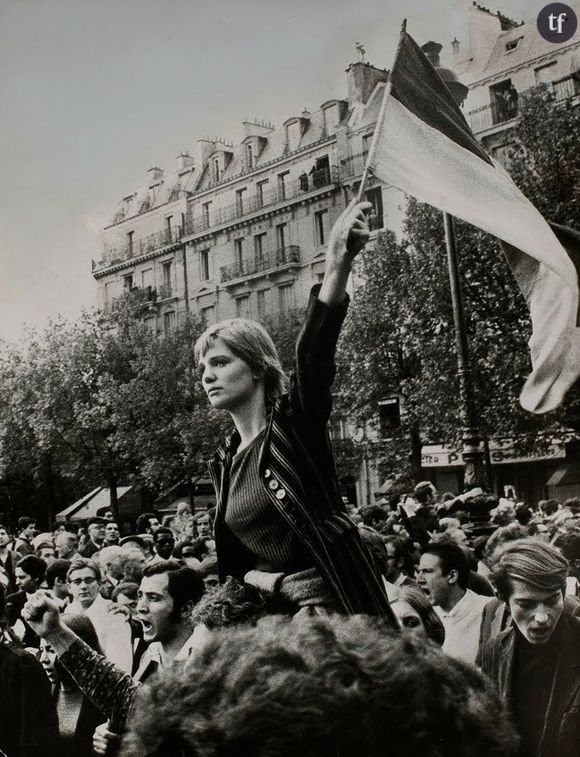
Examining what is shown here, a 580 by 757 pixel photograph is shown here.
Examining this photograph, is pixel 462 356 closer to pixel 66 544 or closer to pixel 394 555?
pixel 394 555

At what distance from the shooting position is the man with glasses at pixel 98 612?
9.18 feet

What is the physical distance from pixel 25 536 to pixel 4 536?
3.8 inches

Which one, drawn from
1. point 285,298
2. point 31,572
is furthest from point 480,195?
point 31,572

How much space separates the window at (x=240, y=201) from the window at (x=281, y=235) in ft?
0.61

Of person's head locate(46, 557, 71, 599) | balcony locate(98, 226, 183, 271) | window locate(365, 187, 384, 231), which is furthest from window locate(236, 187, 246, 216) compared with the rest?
person's head locate(46, 557, 71, 599)

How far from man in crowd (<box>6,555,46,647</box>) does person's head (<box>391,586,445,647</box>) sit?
1.52 metres

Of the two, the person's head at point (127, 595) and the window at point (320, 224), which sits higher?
the window at point (320, 224)

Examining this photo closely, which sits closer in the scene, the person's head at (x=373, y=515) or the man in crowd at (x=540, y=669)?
the man in crowd at (x=540, y=669)

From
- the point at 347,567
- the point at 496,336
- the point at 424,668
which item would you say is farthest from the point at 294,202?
the point at 424,668

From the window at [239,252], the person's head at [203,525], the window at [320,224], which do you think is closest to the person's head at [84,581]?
the person's head at [203,525]

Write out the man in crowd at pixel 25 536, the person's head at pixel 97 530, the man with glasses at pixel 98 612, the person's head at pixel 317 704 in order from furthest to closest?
the man in crowd at pixel 25 536 < the person's head at pixel 97 530 < the man with glasses at pixel 98 612 < the person's head at pixel 317 704

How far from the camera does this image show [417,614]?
245 cm

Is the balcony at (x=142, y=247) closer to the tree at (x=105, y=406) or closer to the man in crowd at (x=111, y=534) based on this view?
the tree at (x=105, y=406)

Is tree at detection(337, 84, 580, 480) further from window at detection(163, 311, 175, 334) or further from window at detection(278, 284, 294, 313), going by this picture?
window at detection(163, 311, 175, 334)
